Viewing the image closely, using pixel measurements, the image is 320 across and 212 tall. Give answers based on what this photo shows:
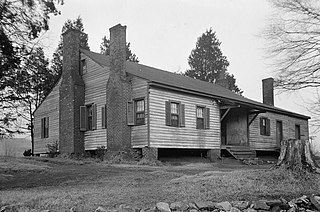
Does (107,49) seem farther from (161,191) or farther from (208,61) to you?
(161,191)

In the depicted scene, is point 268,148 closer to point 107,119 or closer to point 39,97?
point 107,119

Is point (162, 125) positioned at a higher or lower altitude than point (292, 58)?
lower

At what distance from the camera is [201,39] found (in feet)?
188

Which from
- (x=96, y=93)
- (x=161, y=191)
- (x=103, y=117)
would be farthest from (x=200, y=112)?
(x=161, y=191)

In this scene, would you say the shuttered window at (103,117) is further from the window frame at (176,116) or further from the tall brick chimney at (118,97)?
the window frame at (176,116)

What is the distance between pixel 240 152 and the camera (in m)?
25.1

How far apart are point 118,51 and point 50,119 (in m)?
7.92

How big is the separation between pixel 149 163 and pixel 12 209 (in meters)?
10.8

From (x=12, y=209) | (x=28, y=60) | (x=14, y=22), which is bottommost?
(x=12, y=209)

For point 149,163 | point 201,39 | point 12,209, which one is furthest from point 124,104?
point 201,39

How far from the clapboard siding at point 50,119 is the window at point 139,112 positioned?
22.5 ft

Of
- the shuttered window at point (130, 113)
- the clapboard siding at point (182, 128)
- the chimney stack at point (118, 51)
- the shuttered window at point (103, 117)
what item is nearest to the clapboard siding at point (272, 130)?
the clapboard siding at point (182, 128)

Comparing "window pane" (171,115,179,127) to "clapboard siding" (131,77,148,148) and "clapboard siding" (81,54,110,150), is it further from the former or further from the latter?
"clapboard siding" (81,54,110,150)

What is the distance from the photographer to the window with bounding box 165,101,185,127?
20.6 meters
